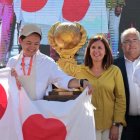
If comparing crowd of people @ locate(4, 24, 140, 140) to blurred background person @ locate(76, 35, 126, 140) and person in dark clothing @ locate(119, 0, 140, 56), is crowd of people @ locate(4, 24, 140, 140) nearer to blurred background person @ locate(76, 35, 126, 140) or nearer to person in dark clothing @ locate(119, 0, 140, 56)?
blurred background person @ locate(76, 35, 126, 140)

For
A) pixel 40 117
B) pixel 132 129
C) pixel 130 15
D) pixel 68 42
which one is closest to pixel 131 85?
pixel 132 129

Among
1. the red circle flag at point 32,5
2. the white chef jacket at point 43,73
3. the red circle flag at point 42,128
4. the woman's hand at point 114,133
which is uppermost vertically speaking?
the red circle flag at point 32,5

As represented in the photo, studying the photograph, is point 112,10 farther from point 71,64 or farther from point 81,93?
point 81,93

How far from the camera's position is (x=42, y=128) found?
8.24ft

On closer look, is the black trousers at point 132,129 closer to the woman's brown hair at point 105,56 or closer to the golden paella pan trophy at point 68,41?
the woman's brown hair at point 105,56

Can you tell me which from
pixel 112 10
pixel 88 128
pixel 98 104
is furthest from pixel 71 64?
pixel 112 10

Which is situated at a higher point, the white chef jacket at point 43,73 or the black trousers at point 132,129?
the white chef jacket at point 43,73

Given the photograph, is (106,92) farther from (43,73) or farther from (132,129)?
(43,73)

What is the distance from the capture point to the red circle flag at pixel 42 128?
250 centimetres

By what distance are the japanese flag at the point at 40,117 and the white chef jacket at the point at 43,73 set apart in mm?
93

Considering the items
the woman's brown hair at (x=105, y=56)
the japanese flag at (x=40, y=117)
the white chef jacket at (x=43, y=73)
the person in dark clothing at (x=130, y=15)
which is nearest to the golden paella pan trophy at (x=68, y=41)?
the woman's brown hair at (x=105, y=56)

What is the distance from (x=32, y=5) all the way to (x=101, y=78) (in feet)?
4.88

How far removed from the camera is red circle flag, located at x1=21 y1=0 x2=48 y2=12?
12.9 feet

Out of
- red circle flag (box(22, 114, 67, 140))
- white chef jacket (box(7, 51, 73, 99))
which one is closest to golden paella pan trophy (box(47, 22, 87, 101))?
white chef jacket (box(7, 51, 73, 99))
